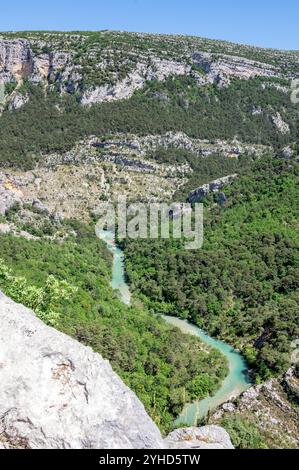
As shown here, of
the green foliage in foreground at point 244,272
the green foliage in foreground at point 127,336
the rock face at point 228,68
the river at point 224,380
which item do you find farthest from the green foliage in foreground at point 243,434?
the rock face at point 228,68

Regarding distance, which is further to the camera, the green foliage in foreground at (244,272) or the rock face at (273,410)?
the green foliage in foreground at (244,272)

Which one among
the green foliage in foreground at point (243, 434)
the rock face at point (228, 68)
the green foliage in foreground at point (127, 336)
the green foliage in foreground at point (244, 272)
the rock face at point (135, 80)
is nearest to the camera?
the green foliage in foreground at point (243, 434)

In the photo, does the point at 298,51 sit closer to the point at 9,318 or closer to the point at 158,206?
the point at 158,206

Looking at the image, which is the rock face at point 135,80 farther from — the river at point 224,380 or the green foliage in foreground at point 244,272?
the river at point 224,380

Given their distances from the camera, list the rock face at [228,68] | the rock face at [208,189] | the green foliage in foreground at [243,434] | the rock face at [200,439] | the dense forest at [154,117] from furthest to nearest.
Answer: the rock face at [228,68] < the dense forest at [154,117] < the rock face at [208,189] < the green foliage in foreground at [243,434] < the rock face at [200,439]

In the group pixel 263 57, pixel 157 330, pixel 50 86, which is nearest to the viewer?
pixel 157 330

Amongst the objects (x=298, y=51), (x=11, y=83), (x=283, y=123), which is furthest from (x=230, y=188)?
(x=298, y=51)
